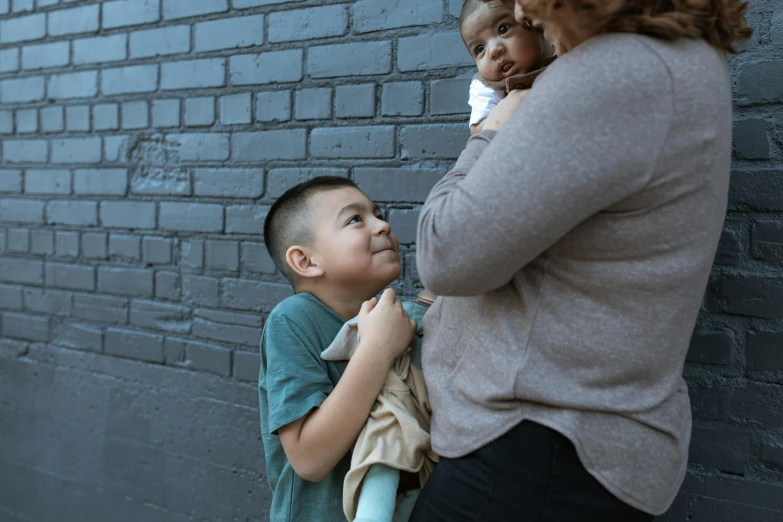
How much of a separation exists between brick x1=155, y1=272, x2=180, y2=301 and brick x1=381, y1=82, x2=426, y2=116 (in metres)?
1.17

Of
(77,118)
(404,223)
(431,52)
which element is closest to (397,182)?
(404,223)

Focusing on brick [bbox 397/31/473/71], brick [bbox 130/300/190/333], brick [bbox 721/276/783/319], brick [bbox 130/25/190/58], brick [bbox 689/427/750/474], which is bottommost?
brick [bbox 689/427/750/474]

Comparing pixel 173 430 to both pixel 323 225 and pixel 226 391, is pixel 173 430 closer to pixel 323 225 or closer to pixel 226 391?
pixel 226 391

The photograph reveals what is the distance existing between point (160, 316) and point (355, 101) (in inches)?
49.7

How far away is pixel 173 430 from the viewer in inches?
122

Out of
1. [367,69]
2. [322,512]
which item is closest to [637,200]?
[322,512]

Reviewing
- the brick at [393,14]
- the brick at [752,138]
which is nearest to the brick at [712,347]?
the brick at [752,138]

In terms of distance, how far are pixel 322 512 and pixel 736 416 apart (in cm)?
107

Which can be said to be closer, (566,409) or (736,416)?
(566,409)

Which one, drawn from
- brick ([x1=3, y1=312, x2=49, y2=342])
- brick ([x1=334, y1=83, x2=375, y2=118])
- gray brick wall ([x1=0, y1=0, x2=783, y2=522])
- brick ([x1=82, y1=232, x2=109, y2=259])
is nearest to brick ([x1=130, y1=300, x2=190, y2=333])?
gray brick wall ([x1=0, y1=0, x2=783, y2=522])

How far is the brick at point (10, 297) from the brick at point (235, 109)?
1.49 m

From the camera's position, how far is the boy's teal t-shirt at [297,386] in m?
1.57

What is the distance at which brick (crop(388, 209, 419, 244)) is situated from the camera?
2.45 metres

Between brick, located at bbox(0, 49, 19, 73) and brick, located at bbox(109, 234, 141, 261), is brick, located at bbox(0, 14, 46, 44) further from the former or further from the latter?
brick, located at bbox(109, 234, 141, 261)
